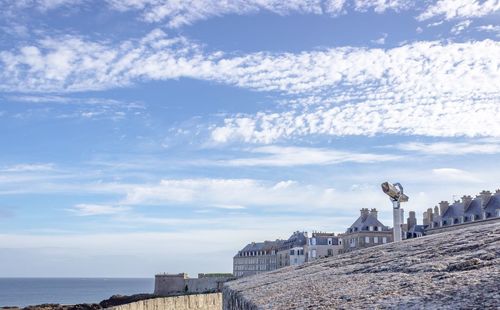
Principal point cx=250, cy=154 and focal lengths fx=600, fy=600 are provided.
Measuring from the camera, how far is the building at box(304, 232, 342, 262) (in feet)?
229

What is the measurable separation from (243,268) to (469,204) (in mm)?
45857

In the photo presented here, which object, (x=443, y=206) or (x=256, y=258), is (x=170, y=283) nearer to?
(x=256, y=258)

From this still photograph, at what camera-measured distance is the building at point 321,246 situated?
2751 inches

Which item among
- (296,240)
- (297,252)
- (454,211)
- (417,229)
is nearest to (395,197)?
(454,211)

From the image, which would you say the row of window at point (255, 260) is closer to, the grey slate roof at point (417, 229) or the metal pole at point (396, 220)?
the grey slate roof at point (417, 229)

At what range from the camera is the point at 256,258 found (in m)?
87.6

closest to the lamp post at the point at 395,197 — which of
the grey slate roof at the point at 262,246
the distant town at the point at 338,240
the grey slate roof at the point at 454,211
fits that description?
the distant town at the point at 338,240

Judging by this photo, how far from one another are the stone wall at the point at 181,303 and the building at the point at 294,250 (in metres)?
42.2

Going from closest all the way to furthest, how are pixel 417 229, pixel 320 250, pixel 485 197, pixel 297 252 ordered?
pixel 485 197 → pixel 417 229 → pixel 320 250 → pixel 297 252

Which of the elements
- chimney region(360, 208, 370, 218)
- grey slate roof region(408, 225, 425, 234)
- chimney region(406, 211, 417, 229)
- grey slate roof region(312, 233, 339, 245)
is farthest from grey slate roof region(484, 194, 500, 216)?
grey slate roof region(312, 233, 339, 245)

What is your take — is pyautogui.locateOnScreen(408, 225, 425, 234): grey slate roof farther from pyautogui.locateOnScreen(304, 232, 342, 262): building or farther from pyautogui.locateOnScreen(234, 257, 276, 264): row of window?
pyautogui.locateOnScreen(234, 257, 276, 264): row of window

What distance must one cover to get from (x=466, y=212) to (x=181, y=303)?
33.0m

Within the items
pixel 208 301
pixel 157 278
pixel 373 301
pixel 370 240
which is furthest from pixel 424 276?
pixel 157 278

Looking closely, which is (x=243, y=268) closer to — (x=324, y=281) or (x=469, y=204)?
(x=469, y=204)
